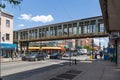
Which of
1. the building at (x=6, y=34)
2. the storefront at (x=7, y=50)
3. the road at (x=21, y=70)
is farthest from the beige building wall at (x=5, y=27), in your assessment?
the road at (x=21, y=70)

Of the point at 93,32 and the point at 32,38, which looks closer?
the point at 93,32

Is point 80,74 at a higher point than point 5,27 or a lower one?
lower

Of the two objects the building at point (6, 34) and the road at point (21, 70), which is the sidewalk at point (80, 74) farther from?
the building at point (6, 34)

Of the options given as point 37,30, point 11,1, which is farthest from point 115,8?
point 37,30

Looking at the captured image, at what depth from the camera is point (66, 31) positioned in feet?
247

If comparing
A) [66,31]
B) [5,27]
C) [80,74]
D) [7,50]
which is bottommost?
[80,74]

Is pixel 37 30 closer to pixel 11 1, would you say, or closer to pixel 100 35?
pixel 100 35

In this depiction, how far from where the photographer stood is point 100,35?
64.8 metres

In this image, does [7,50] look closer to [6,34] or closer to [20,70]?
[6,34]

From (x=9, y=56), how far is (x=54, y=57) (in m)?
10.9

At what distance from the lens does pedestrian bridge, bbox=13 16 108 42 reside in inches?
2576

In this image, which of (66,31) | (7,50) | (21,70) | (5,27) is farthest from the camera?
(66,31)

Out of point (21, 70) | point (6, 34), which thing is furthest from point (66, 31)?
point (21, 70)

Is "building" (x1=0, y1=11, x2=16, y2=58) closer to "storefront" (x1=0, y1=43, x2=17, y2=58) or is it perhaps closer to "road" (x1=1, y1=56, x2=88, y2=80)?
"storefront" (x1=0, y1=43, x2=17, y2=58)
